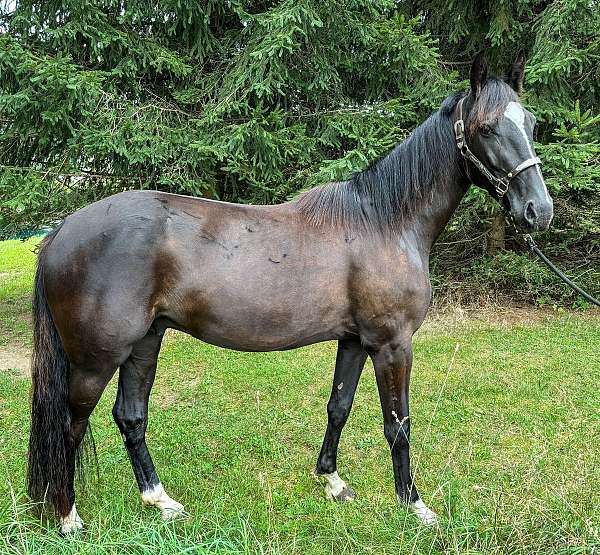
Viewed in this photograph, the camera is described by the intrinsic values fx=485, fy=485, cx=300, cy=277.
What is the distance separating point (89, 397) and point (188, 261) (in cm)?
82

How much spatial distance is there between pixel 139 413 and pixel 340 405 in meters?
1.13

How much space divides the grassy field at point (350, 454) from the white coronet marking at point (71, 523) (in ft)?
0.20

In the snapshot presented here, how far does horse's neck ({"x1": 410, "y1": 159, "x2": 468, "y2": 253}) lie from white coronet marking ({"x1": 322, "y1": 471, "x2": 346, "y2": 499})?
1482 millimetres

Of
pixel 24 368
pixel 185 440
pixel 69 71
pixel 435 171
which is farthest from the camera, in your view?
pixel 24 368

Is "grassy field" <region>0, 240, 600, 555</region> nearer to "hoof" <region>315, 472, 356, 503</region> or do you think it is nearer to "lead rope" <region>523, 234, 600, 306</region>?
"hoof" <region>315, 472, 356, 503</region>

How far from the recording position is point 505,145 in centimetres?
219

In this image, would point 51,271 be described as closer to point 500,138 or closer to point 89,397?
point 89,397

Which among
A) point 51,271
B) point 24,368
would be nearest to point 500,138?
point 51,271

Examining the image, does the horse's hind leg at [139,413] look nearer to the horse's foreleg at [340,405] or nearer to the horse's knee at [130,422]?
the horse's knee at [130,422]

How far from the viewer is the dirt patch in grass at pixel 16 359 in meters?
5.22

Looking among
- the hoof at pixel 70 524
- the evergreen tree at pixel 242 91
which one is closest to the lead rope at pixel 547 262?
the hoof at pixel 70 524

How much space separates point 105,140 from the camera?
5.06 meters

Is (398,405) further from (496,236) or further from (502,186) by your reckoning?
(496,236)

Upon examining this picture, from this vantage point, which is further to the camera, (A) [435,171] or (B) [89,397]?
(A) [435,171]
